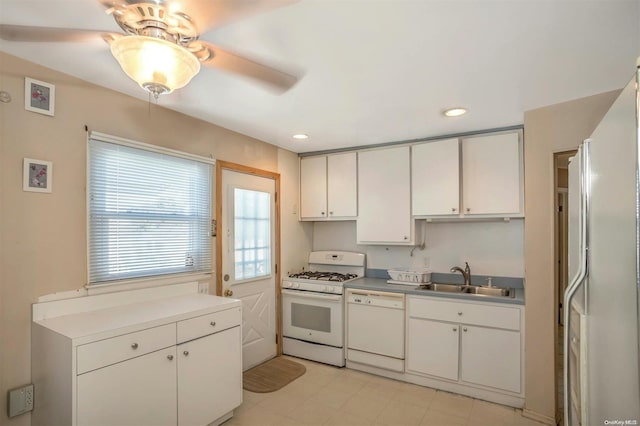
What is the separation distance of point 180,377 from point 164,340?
0.93ft

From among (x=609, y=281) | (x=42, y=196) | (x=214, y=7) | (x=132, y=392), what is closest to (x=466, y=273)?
(x=609, y=281)

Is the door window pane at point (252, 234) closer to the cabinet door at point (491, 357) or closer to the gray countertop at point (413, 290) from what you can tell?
the gray countertop at point (413, 290)

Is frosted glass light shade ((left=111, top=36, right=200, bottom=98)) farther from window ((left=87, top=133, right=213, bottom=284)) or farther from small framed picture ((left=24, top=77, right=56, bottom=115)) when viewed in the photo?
window ((left=87, top=133, right=213, bottom=284))

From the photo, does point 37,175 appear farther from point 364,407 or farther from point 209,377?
point 364,407

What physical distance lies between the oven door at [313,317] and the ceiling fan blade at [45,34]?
2888mm

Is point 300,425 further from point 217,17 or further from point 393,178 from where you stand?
point 217,17

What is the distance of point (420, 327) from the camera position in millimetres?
3098

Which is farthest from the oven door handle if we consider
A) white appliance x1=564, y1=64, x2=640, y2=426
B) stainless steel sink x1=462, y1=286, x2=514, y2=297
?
white appliance x1=564, y1=64, x2=640, y2=426

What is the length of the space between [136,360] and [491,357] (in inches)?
104

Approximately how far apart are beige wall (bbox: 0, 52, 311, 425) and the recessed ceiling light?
2.30 metres

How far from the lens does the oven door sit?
351 centimetres

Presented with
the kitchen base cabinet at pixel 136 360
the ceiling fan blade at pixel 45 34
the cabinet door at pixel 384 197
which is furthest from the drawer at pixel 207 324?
the cabinet door at pixel 384 197

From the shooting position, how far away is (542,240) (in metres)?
2.54

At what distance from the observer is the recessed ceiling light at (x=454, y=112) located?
2.61 metres
